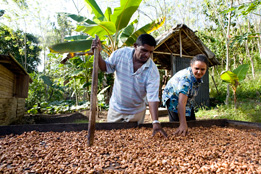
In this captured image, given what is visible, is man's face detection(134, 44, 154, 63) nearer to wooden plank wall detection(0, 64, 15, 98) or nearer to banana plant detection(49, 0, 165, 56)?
banana plant detection(49, 0, 165, 56)

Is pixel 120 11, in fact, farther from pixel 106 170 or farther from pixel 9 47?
pixel 9 47

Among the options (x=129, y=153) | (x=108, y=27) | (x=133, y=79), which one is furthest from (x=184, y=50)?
(x=129, y=153)

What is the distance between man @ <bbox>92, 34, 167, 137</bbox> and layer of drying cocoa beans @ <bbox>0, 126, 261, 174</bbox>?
0.36 metres

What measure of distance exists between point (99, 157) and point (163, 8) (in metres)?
15.9

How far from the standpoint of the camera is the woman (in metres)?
1.76

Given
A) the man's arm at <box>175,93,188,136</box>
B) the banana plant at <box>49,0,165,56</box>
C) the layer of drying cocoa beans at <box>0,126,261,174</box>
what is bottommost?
the layer of drying cocoa beans at <box>0,126,261,174</box>

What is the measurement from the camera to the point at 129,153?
3.82 ft

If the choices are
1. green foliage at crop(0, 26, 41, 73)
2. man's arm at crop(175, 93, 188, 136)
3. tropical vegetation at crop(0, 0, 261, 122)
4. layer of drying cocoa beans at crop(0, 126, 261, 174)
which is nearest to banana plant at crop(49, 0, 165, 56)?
tropical vegetation at crop(0, 0, 261, 122)

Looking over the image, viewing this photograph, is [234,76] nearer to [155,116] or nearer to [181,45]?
[181,45]

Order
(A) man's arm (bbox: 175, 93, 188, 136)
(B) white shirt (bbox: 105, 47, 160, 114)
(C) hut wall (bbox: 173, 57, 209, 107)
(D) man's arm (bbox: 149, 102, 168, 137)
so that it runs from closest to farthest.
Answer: (D) man's arm (bbox: 149, 102, 168, 137)
(A) man's arm (bbox: 175, 93, 188, 136)
(B) white shirt (bbox: 105, 47, 160, 114)
(C) hut wall (bbox: 173, 57, 209, 107)

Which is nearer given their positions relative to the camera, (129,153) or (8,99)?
(129,153)

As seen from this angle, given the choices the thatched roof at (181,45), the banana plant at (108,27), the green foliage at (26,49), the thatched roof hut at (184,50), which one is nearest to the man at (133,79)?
the banana plant at (108,27)

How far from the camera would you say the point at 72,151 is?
1.15 m

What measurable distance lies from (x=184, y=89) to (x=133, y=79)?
1.67 ft
